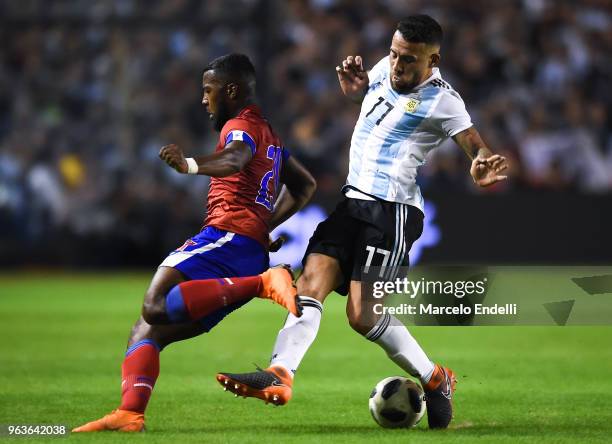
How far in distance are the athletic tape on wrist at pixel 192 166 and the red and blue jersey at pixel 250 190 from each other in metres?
0.61

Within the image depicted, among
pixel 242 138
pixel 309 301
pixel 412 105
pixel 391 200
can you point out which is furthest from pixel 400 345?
pixel 242 138

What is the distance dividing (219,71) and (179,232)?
1102cm

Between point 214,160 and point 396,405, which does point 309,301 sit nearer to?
point 396,405

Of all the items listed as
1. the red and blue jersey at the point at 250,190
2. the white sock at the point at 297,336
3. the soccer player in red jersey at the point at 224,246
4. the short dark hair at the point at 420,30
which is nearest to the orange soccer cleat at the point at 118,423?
the soccer player in red jersey at the point at 224,246

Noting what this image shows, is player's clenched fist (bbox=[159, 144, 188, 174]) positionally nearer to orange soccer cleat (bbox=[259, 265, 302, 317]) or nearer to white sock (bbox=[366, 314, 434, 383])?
orange soccer cleat (bbox=[259, 265, 302, 317])

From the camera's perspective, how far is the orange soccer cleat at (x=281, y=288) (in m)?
5.81

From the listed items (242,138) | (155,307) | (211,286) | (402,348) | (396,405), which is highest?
(242,138)

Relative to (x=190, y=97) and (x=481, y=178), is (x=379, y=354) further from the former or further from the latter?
(x=190, y=97)

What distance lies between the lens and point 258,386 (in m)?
5.69

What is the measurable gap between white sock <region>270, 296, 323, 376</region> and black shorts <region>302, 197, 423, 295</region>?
303 millimetres

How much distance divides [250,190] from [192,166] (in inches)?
31.0

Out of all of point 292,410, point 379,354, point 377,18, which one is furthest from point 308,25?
point 292,410

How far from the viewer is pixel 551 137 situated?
17078 mm

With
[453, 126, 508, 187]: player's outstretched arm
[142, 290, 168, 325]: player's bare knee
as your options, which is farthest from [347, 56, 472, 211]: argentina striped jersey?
[142, 290, 168, 325]: player's bare knee
